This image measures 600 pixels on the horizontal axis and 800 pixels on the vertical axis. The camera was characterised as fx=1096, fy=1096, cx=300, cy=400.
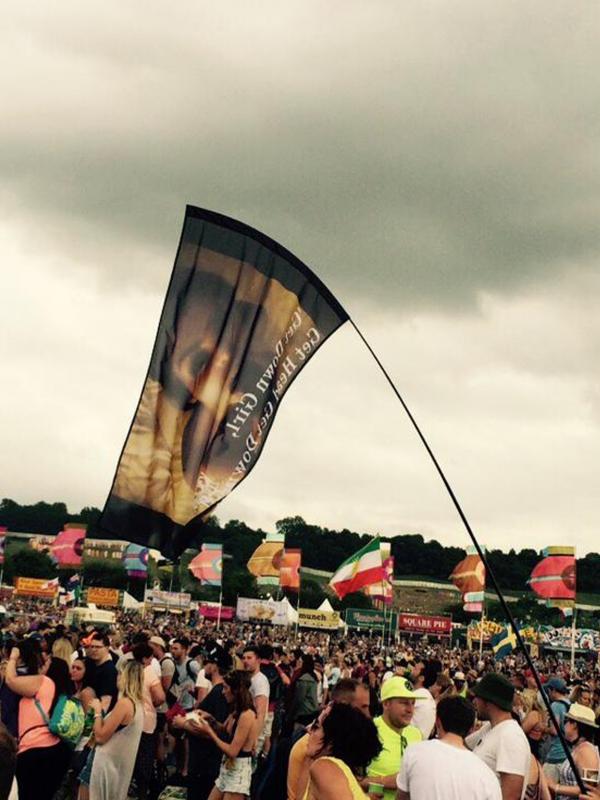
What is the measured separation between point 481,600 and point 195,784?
44.0 metres

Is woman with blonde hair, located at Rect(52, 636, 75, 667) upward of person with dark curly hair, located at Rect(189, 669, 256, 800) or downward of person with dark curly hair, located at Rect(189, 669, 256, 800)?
upward

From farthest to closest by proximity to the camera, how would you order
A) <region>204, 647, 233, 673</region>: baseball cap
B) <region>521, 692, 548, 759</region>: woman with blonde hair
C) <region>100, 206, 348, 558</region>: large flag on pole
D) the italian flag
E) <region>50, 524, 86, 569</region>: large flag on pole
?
<region>50, 524, 86, 569</region>: large flag on pole
the italian flag
<region>204, 647, 233, 673</region>: baseball cap
<region>521, 692, 548, 759</region>: woman with blonde hair
<region>100, 206, 348, 558</region>: large flag on pole

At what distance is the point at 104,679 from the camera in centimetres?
1053

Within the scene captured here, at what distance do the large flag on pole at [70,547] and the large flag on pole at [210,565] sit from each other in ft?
22.5

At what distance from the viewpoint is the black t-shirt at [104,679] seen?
10.5 m

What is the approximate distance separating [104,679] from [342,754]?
6093 mm

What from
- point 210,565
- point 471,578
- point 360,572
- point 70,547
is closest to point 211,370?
point 360,572

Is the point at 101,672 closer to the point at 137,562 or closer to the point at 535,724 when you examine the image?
the point at 535,724

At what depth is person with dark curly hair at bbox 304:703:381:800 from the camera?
15.3 feet

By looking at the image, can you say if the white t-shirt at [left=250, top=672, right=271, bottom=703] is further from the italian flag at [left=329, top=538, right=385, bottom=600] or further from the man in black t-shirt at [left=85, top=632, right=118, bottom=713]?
the italian flag at [left=329, top=538, right=385, bottom=600]

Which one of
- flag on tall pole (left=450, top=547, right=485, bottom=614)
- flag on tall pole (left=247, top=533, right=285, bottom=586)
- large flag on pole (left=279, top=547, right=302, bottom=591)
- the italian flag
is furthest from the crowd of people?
large flag on pole (left=279, top=547, right=302, bottom=591)

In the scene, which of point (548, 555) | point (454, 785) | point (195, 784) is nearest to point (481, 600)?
point (548, 555)

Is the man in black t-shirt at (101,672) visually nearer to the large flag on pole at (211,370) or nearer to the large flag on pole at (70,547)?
the large flag on pole at (211,370)

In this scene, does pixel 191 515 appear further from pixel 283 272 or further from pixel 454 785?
pixel 454 785
